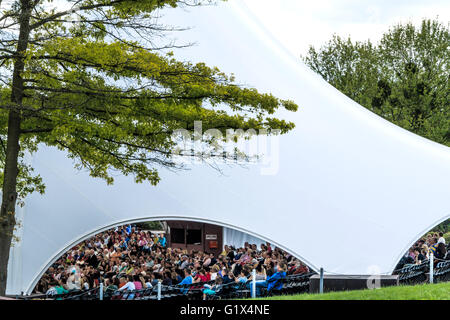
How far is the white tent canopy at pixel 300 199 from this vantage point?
11055 millimetres

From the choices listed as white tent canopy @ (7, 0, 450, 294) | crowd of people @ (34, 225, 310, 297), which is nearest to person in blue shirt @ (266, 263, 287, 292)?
crowd of people @ (34, 225, 310, 297)

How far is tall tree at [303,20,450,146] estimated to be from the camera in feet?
96.1

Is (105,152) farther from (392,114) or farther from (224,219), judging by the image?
(392,114)

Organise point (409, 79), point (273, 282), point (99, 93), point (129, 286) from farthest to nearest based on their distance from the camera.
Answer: point (409, 79) < point (273, 282) < point (129, 286) < point (99, 93)

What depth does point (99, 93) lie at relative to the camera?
757 cm

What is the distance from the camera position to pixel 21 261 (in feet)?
36.4

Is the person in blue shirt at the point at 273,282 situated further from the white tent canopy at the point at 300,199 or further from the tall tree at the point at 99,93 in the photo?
the tall tree at the point at 99,93

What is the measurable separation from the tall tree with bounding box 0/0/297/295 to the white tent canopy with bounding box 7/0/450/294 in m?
3.30

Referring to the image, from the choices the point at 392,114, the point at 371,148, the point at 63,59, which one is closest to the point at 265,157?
the point at 371,148

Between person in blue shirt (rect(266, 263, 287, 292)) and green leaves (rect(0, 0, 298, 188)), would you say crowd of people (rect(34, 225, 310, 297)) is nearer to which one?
person in blue shirt (rect(266, 263, 287, 292))

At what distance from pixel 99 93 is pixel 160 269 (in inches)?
242

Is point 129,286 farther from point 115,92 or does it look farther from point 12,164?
point 115,92

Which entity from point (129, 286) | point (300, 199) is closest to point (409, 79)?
point (300, 199)

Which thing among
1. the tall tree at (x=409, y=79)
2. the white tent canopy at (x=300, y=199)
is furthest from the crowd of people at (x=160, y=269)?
the tall tree at (x=409, y=79)
